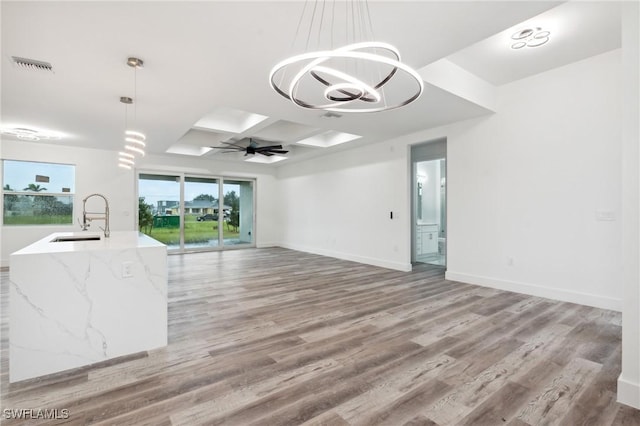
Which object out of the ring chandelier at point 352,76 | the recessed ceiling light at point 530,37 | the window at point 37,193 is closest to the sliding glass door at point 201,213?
the window at point 37,193

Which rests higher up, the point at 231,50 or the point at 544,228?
the point at 231,50

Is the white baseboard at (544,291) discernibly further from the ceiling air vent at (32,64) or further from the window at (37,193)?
the window at (37,193)

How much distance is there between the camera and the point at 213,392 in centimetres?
202

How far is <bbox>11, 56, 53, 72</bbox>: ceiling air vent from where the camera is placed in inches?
121

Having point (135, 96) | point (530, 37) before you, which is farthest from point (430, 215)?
point (135, 96)

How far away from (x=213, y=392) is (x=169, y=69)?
3191 mm

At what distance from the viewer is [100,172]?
748 centimetres

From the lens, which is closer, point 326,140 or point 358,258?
point 358,258

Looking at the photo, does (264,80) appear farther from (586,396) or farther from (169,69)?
(586,396)

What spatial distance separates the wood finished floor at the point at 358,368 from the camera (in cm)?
183

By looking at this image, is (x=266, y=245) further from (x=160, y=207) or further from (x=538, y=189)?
(x=538, y=189)

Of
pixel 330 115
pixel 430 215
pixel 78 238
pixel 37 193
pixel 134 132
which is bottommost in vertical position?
pixel 78 238

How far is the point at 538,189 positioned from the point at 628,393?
304 centimetres

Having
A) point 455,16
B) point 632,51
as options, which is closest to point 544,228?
point 632,51
